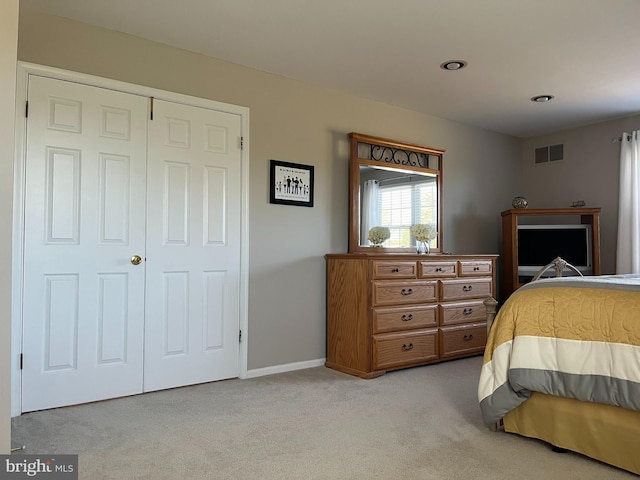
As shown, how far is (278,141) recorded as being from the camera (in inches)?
148

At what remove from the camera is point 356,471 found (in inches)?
78.7

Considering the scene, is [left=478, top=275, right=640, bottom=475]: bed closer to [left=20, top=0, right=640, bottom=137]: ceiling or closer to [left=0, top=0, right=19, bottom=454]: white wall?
[left=20, top=0, right=640, bottom=137]: ceiling

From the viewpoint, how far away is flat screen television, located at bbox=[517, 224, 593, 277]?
4.75 metres

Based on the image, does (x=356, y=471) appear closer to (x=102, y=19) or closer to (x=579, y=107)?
(x=102, y=19)

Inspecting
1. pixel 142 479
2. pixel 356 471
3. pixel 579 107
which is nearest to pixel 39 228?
pixel 142 479

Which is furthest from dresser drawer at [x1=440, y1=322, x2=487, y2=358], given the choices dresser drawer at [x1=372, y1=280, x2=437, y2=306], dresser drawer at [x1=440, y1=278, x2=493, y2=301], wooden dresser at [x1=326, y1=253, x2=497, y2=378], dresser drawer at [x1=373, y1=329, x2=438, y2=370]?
dresser drawer at [x1=372, y1=280, x2=437, y2=306]

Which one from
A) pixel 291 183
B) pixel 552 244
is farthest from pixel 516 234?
pixel 291 183

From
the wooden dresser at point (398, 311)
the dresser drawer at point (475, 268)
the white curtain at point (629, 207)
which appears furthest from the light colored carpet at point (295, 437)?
the white curtain at point (629, 207)

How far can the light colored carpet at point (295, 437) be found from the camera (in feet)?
6.57

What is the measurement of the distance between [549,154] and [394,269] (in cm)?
301

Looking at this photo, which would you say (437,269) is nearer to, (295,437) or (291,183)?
(291,183)

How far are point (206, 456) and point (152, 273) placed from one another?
1408 millimetres

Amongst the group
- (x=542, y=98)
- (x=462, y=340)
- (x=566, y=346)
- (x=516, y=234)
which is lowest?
(x=462, y=340)

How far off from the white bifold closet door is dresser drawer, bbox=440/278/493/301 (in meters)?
1.78
